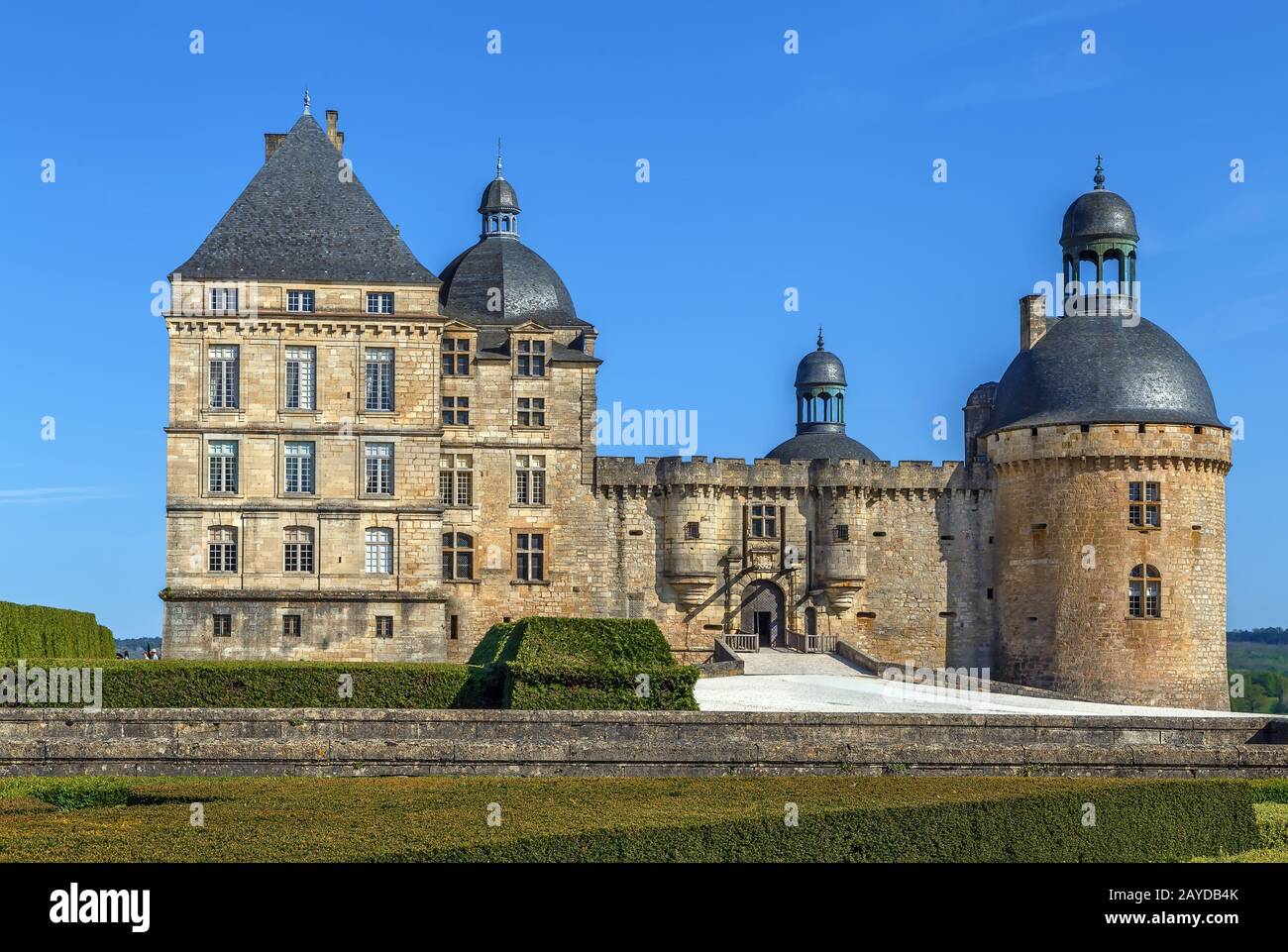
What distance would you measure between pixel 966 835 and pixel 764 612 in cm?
3270

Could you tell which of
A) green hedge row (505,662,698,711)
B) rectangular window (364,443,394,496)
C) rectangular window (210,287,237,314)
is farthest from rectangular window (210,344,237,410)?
green hedge row (505,662,698,711)

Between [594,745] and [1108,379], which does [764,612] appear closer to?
[1108,379]

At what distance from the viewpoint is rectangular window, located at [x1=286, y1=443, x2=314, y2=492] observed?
4372 cm

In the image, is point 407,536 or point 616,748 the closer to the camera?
point 616,748

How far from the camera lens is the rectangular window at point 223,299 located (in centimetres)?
4353

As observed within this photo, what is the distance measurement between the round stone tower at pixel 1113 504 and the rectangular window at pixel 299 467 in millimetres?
20628

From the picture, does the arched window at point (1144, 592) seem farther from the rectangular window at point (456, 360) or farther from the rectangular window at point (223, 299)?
the rectangular window at point (223, 299)

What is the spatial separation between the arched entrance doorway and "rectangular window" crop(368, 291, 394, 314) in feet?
46.6

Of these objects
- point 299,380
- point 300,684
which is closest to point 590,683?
point 300,684

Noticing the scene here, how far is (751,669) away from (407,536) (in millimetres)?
10293

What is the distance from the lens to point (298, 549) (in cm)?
4362
